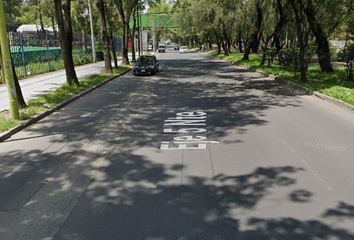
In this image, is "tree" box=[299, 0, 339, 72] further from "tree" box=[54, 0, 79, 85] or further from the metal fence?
the metal fence

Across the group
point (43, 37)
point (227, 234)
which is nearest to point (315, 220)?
point (227, 234)

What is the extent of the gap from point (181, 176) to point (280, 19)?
74.2 ft

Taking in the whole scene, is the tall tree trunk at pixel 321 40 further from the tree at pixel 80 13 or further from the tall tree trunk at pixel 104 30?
the tree at pixel 80 13

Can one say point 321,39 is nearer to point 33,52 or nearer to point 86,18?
point 33,52

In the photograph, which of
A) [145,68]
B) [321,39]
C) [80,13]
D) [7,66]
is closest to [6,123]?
[7,66]

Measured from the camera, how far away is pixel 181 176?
489cm

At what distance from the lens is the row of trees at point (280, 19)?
690 inches

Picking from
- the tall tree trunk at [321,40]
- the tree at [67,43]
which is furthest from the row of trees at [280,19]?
the tree at [67,43]

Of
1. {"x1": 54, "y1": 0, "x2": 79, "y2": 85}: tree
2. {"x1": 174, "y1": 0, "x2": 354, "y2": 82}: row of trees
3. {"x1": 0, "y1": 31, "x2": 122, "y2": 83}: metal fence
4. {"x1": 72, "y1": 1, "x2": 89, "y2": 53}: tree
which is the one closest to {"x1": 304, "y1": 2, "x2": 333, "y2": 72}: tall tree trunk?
{"x1": 174, "y1": 0, "x2": 354, "y2": 82}: row of trees

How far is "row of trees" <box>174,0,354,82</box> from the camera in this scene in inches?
690

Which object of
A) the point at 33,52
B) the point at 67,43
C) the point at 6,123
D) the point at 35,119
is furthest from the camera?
the point at 33,52

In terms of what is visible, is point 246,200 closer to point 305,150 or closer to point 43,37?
point 305,150

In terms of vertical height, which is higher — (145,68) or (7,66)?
(7,66)

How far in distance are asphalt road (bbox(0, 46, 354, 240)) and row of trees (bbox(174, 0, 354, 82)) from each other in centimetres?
946
